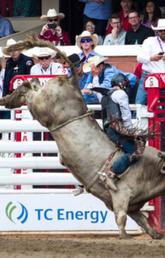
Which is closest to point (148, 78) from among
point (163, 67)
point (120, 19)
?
point (163, 67)

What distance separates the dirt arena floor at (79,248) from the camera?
37.3 ft

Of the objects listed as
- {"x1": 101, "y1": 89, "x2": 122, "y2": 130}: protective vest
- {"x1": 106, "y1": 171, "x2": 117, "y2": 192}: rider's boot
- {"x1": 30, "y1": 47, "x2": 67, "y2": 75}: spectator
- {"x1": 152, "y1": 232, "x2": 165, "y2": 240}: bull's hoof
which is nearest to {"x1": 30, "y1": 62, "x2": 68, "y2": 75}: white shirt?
{"x1": 30, "y1": 47, "x2": 67, "y2": 75}: spectator

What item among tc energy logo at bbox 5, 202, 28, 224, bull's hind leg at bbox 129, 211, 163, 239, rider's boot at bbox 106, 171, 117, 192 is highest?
rider's boot at bbox 106, 171, 117, 192

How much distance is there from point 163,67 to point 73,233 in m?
2.60

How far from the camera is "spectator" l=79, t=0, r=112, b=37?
19.1m

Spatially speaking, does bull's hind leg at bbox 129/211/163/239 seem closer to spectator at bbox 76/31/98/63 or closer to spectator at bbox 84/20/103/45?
spectator at bbox 76/31/98/63

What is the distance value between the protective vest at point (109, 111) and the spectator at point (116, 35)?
5.17m

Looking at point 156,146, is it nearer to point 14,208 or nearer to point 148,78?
point 148,78

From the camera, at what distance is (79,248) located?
1185cm

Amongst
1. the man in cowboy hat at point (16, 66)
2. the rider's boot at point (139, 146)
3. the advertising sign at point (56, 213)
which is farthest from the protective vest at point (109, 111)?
the man in cowboy hat at point (16, 66)

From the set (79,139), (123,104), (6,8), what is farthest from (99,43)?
(79,139)

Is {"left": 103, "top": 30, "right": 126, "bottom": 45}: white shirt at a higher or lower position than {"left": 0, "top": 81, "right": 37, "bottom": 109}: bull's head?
lower

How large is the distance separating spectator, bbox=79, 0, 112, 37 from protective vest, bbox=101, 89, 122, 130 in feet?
19.9

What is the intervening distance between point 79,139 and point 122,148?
1.68 feet
